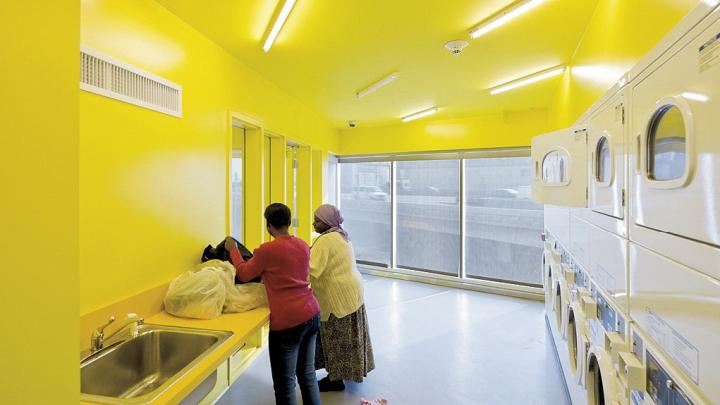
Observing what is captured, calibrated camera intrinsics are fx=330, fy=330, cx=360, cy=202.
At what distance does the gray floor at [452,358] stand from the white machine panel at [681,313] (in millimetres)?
1870

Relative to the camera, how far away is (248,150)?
3.19m

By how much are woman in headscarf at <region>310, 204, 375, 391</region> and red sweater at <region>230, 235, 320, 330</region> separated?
34 cm

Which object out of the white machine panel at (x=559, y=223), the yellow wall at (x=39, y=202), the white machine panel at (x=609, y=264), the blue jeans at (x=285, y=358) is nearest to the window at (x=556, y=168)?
the white machine panel at (x=559, y=223)

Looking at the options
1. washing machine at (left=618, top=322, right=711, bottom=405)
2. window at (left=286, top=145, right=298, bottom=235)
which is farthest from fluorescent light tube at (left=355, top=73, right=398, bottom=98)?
washing machine at (left=618, top=322, right=711, bottom=405)

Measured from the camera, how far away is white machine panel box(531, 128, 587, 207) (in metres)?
2.01

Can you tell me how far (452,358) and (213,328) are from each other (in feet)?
7.37

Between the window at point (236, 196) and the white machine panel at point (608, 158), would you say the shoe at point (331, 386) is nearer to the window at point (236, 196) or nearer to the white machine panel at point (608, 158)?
the window at point (236, 196)

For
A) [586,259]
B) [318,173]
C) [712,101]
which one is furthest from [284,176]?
[712,101]

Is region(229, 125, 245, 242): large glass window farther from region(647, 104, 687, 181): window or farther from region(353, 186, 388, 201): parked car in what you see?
region(353, 186, 388, 201): parked car

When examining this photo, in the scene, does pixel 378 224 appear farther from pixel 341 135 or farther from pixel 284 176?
pixel 284 176

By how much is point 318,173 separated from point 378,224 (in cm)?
163

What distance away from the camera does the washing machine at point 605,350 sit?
1.26m

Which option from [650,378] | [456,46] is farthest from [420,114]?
[650,378]

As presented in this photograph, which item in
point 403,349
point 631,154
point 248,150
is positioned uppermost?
point 248,150
